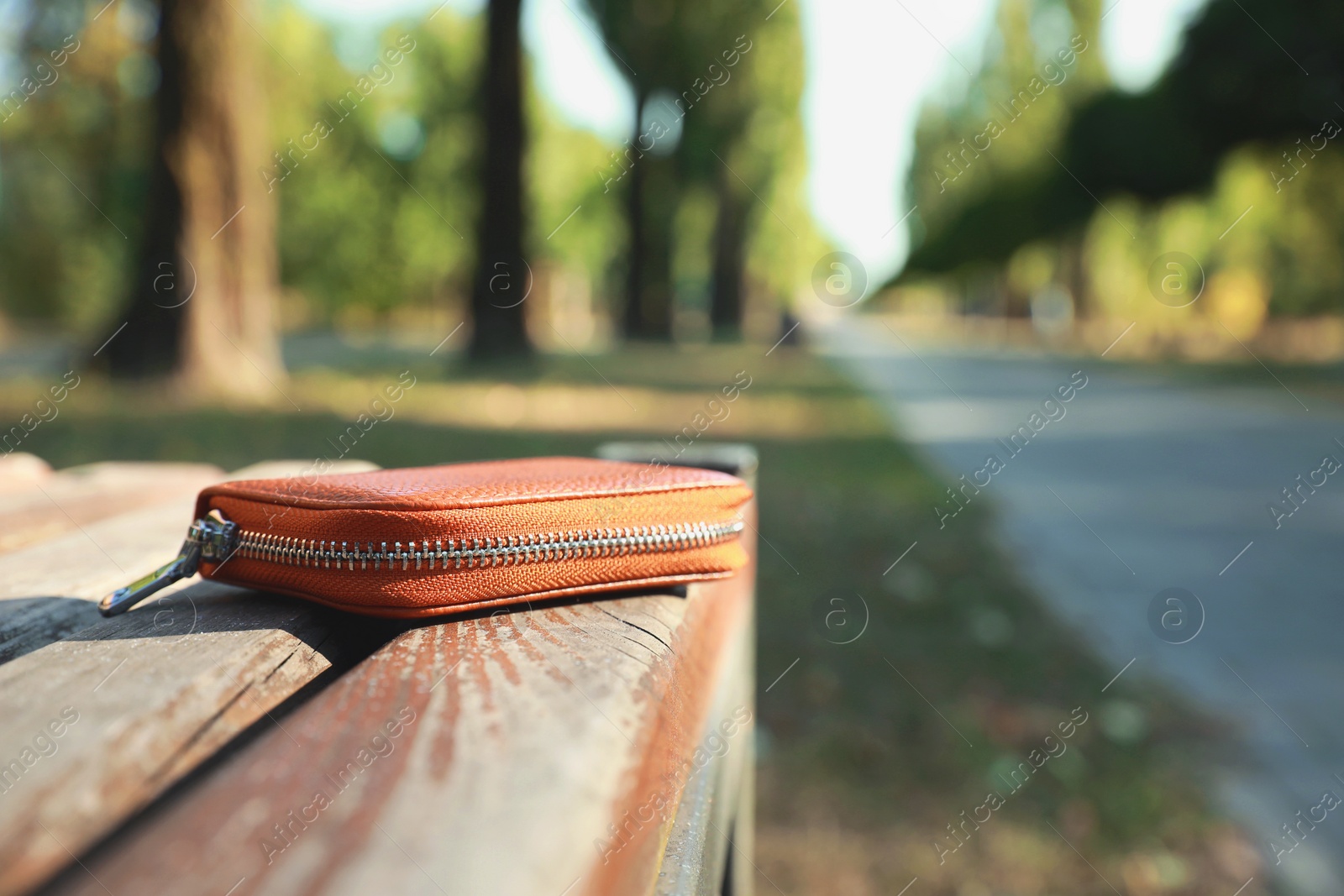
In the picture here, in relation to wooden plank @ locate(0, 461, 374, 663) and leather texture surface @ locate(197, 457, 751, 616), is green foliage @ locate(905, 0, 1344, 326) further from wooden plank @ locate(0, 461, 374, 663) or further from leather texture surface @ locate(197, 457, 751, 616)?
wooden plank @ locate(0, 461, 374, 663)

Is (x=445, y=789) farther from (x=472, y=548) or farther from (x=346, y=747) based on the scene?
(x=472, y=548)

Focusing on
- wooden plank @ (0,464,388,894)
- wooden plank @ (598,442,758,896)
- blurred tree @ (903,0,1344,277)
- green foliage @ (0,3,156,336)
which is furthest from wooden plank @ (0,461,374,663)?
blurred tree @ (903,0,1344,277)

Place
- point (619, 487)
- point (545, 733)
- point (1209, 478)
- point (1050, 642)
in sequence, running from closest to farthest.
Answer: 1. point (545, 733)
2. point (619, 487)
3. point (1050, 642)
4. point (1209, 478)

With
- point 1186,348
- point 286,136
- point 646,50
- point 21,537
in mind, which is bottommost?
point 21,537

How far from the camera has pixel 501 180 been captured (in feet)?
41.1

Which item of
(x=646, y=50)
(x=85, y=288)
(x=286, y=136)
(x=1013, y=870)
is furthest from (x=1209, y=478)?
(x=85, y=288)

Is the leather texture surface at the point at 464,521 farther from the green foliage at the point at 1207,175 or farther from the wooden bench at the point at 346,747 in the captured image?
the green foliage at the point at 1207,175

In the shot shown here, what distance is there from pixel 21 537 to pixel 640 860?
1.18m

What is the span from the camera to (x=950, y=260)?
49875mm

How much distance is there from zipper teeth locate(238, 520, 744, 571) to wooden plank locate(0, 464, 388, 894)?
0.21 ft

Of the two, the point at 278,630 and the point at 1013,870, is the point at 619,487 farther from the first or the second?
A: the point at 1013,870

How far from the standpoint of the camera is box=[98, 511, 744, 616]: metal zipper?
0.94 meters

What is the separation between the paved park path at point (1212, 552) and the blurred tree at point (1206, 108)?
6.88 m

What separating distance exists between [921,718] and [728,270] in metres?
29.2
